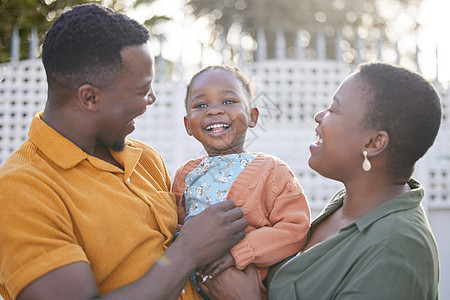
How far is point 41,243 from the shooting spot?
1435mm

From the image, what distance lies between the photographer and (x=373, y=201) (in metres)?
1.92

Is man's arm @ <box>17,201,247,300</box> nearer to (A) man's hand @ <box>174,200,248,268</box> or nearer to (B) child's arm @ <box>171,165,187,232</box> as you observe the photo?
(A) man's hand @ <box>174,200,248,268</box>

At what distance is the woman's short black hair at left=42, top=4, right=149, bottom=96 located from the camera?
170cm

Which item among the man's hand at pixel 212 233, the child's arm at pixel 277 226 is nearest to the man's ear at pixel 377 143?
the child's arm at pixel 277 226

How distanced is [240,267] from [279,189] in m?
0.44

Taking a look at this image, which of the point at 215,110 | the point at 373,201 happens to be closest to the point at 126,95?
the point at 215,110

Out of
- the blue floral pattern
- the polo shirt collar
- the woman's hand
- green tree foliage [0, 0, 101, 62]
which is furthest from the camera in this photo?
green tree foliage [0, 0, 101, 62]

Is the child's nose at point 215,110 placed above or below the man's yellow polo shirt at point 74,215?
above

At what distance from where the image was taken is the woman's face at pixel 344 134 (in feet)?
6.15

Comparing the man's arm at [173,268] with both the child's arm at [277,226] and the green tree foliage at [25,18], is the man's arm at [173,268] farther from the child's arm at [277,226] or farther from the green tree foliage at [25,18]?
the green tree foliage at [25,18]

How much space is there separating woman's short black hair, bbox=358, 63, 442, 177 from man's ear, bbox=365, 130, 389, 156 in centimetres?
2

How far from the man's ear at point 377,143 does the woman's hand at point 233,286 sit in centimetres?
82

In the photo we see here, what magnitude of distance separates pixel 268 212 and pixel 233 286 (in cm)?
44

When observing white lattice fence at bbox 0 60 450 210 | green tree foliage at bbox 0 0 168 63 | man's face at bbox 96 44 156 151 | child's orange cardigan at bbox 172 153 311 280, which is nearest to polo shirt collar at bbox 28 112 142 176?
man's face at bbox 96 44 156 151
